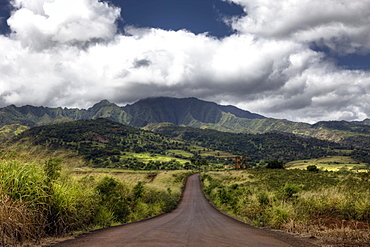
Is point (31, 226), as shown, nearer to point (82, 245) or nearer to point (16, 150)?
point (82, 245)

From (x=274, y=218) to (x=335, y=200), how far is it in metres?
4.62

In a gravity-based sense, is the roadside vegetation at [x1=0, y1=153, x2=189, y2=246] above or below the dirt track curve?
above

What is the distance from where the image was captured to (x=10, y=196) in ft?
24.3

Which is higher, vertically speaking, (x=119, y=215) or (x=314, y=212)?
(x=314, y=212)

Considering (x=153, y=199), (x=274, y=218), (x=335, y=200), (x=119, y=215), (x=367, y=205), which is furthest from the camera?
(x=153, y=199)

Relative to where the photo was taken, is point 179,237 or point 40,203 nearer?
point 40,203

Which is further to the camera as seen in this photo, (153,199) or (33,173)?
(153,199)

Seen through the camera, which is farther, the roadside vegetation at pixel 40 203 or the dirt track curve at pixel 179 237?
the dirt track curve at pixel 179 237

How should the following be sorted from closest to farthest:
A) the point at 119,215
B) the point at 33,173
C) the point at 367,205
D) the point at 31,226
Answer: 1. the point at 31,226
2. the point at 33,173
3. the point at 367,205
4. the point at 119,215

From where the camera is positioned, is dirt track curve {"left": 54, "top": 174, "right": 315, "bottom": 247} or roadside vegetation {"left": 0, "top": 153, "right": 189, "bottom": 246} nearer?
roadside vegetation {"left": 0, "top": 153, "right": 189, "bottom": 246}

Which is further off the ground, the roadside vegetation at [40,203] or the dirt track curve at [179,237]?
the roadside vegetation at [40,203]

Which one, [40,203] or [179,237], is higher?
[40,203]

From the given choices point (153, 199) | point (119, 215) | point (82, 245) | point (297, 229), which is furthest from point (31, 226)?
point (153, 199)

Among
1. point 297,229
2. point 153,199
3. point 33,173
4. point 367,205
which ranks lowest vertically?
point 153,199
